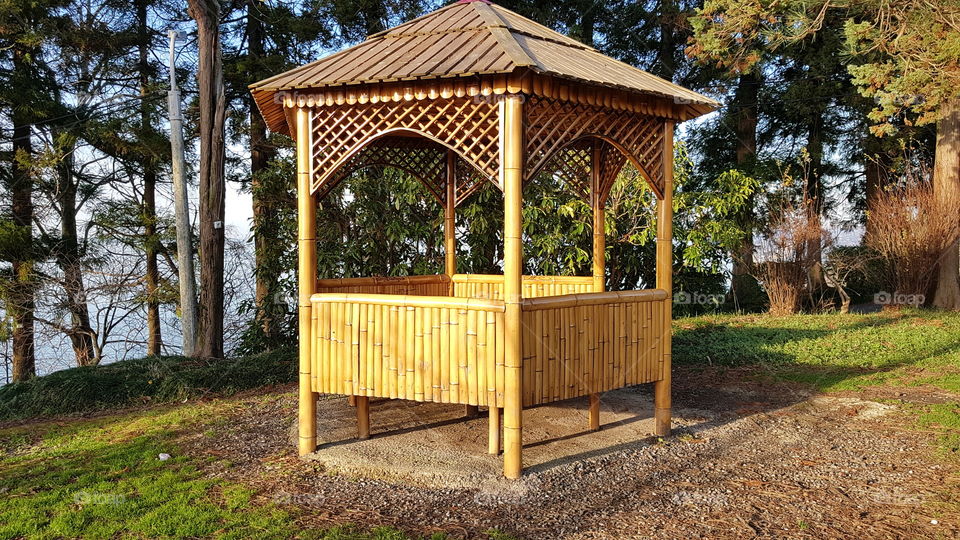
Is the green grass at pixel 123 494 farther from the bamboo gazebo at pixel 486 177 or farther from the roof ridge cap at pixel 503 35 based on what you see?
the roof ridge cap at pixel 503 35

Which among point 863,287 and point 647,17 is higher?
point 647,17

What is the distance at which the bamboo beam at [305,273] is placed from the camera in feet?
15.5

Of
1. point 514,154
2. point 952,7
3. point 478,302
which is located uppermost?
point 952,7

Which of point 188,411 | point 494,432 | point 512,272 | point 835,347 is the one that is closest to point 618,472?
point 494,432

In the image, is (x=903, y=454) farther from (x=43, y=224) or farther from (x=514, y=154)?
(x=43, y=224)

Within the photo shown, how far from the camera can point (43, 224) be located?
1183 centimetres

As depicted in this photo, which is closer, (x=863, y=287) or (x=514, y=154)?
(x=514, y=154)

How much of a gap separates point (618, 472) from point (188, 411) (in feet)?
13.0

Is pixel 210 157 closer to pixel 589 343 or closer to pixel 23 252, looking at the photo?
pixel 23 252

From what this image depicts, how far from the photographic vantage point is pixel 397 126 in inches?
178

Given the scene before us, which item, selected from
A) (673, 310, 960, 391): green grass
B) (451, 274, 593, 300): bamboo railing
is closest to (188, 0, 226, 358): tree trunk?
(451, 274, 593, 300): bamboo railing

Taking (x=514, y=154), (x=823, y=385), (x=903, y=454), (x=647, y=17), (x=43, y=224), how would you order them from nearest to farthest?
(x=514, y=154) < (x=903, y=454) < (x=823, y=385) < (x=43, y=224) < (x=647, y=17)

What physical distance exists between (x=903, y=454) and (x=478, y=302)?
3.21m

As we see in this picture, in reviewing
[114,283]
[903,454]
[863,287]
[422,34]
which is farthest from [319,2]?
[863,287]
